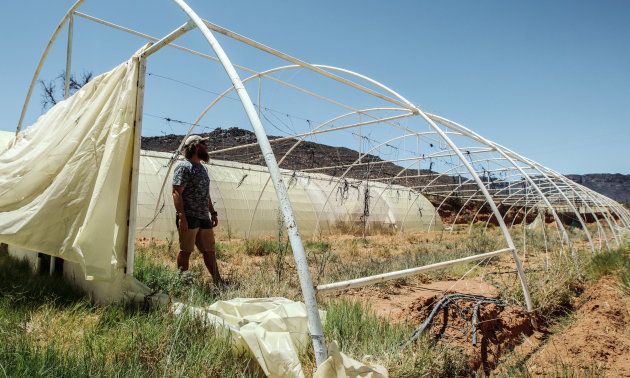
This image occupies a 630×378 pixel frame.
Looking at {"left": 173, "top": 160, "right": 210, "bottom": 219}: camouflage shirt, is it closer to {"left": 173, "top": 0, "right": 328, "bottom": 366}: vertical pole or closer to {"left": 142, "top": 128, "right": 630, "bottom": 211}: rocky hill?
{"left": 173, "top": 0, "right": 328, "bottom": 366}: vertical pole

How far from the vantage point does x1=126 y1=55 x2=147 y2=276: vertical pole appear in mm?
3818

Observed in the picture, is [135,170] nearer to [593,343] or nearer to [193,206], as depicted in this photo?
[193,206]

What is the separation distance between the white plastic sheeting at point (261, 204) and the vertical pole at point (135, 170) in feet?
18.5

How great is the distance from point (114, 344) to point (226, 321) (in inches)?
29.0

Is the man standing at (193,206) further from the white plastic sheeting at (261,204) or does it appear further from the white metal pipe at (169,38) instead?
the white plastic sheeting at (261,204)

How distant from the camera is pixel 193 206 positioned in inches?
204

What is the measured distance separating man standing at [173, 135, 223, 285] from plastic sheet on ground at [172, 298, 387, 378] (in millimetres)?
1596

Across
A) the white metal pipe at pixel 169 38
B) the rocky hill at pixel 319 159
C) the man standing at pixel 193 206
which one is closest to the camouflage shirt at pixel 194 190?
the man standing at pixel 193 206

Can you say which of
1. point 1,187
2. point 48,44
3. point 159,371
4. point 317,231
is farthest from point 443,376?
point 317,231

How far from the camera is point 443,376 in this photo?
10.2 ft

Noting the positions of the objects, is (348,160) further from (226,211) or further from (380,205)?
(226,211)

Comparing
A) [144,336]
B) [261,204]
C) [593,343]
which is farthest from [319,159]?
[144,336]

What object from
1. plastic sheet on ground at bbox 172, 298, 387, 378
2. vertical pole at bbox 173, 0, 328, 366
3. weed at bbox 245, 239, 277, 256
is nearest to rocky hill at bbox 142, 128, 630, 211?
weed at bbox 245, 239, 277, 256

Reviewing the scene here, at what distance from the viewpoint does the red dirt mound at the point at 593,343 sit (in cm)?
364
